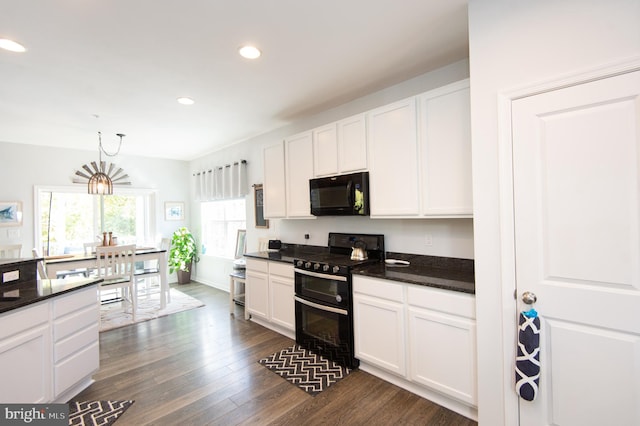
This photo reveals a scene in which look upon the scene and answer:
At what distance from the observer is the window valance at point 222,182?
193 inches

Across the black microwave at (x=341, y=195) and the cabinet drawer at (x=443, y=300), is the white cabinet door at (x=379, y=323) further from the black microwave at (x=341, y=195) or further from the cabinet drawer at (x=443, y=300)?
the black microwave at (x=341, y=195)

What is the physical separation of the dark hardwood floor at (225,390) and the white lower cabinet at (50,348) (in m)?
0.27

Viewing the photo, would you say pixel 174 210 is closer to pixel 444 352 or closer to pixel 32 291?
pixel 32 291

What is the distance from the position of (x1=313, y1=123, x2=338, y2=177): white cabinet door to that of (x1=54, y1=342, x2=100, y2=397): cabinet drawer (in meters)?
2.57

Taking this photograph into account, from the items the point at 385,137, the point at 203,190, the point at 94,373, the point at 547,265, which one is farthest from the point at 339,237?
the point at 203,190

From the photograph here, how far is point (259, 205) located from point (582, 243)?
391 cm

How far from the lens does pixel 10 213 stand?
458cm

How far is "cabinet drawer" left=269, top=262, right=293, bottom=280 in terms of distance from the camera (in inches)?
128

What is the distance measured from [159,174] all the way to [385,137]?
5.20 m

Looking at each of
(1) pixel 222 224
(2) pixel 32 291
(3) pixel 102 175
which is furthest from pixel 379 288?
(3) pixel 102 175

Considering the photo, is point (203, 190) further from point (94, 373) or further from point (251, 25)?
point (251, 25)

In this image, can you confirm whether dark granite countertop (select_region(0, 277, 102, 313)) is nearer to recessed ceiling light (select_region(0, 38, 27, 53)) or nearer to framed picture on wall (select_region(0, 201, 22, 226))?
recessed ceiling light (select_region(0, 38, 27, 53))

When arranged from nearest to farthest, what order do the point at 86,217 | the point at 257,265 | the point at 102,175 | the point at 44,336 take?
the point at 44,336, the point at 257,265, the point at 102,175, the point at 86,217

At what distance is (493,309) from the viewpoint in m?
1.76
